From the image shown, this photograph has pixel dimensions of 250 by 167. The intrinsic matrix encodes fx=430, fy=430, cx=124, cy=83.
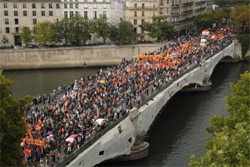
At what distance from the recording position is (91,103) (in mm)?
47375

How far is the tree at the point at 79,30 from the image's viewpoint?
90.2 meters

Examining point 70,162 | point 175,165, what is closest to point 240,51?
point 175,165

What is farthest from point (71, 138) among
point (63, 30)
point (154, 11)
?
point (154, 11)

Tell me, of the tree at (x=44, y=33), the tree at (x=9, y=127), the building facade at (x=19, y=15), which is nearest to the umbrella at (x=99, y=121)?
the tree at (x=9, y=127)

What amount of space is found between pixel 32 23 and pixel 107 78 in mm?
46315

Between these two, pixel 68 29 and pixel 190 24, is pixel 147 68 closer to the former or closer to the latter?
pixel 68 29

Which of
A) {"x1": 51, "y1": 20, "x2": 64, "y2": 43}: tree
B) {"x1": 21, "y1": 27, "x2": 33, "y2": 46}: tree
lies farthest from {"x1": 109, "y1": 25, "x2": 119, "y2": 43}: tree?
{"x1": 21, "y1": 27, "x2": 33, "y2": 46}: tree

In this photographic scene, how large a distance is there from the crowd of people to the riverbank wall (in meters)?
18.8

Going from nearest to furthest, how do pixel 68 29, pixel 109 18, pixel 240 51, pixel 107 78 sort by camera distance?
pixel 107 78, pixel 68 29, pixel 240 51, pixel 109 18

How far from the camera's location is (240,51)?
97562 mm

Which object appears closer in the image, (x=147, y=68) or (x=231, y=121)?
(x=231, y=121)

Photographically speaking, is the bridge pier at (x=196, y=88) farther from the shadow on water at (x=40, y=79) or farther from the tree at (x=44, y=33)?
the tree at (x=44, y=33)

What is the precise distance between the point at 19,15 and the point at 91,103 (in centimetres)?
5698

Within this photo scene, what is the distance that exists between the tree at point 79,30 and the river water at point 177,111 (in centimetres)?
663
